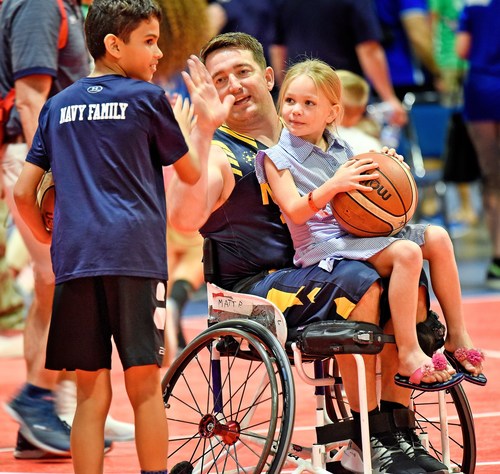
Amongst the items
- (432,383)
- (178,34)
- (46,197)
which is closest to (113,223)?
(46,197)

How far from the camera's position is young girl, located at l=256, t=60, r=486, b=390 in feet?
13.5

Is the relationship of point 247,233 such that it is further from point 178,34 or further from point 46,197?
point 178,34

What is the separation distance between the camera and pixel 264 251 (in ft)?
15.2

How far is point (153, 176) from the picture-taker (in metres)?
4.08

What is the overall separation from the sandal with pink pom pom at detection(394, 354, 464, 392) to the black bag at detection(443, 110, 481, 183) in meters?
7.60

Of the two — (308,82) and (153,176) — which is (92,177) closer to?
(153,176)

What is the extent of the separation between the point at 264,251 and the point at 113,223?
862 millimetres

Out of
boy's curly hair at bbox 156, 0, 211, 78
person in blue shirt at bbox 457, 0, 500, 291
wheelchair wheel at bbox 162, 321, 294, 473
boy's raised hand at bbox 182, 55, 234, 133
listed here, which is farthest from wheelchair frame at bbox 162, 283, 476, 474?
person in blue shirt at bbox 457, 0, 500, 291

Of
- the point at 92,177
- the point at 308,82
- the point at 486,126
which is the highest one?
the point at 486,126

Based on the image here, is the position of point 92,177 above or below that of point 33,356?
above

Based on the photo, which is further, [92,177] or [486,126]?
[486,126]

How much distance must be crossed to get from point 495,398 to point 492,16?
4.75m

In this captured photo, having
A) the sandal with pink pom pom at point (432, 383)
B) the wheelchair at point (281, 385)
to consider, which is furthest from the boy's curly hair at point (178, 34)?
the sandal with pink pom pom at point (432, 383)

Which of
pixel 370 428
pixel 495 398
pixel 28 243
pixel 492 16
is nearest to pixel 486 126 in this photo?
pixel 492 16
